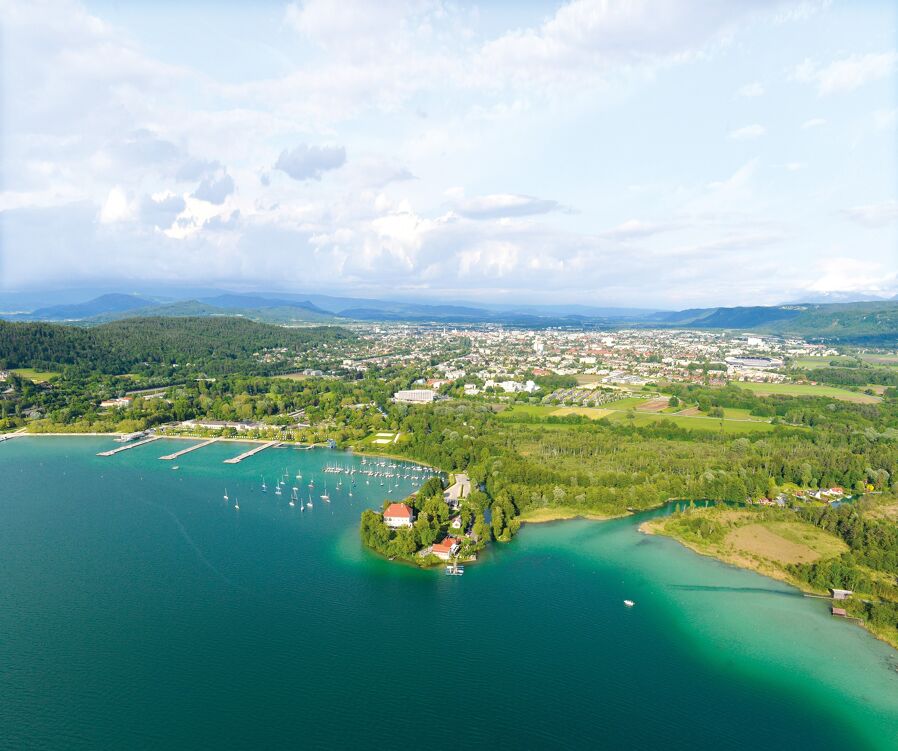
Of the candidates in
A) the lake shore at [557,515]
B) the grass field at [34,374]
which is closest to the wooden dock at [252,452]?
the lake shore at [557,515]

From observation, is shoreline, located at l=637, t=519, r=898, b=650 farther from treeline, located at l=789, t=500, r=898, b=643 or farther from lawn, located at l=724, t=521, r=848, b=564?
lawn, located at l=724, t=521, r=848, b=564

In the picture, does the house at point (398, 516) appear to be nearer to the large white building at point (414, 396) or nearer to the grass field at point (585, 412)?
the grass field at point (585, 412)

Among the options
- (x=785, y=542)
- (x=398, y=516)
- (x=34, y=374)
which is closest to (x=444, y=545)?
(x=398, y=516)

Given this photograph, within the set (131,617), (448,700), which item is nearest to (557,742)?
(448,700)

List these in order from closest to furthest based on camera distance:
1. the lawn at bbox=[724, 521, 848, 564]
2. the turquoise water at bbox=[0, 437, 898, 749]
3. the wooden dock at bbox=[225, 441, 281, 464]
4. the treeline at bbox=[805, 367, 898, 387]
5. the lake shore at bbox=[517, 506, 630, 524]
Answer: the turquoise water at bbox=[0, 437, 898, 749], the lawn at bbox=[724, 521, 848, 564], the lake shore at bbox=[517, 506, 630, 524], the wooden dock at bbox=[225, 441, 281, 464], the treeline at bbox=[805, 367, 898, 387]

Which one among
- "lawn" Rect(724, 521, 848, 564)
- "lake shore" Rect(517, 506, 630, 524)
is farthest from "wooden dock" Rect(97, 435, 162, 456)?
"lawn" Rect(724, 521, 848, 564)

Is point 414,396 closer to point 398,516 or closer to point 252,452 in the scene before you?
point 252,452
